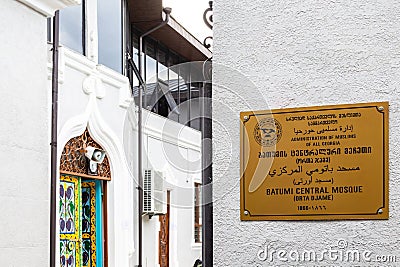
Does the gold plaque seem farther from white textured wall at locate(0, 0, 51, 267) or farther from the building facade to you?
white textured wall at locate(0, 0, 51, 267)

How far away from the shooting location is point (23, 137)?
617 cm

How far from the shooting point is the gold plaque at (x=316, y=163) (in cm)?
303

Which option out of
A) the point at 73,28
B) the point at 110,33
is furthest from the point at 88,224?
the point at 110,33

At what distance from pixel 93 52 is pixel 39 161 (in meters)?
3.74

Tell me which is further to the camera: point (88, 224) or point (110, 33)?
point (110, 33)

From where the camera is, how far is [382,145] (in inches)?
119

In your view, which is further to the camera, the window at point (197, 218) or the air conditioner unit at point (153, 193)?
the window at point (197, 218)

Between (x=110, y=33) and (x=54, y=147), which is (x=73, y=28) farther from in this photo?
(x=54, y=147)

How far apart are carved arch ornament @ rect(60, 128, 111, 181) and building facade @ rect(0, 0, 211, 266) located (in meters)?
0.01

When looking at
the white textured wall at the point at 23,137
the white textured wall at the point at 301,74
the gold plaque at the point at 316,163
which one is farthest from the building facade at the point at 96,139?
the gold plaque at the point at 316,163

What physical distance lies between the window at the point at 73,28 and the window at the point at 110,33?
69cm

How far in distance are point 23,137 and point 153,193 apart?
6.43 meters

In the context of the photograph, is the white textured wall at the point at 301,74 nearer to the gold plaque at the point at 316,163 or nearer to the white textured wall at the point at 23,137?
the gold plaque at the point at 316,163

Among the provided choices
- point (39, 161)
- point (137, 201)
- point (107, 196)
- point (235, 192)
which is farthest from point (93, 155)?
point (235, 192)
